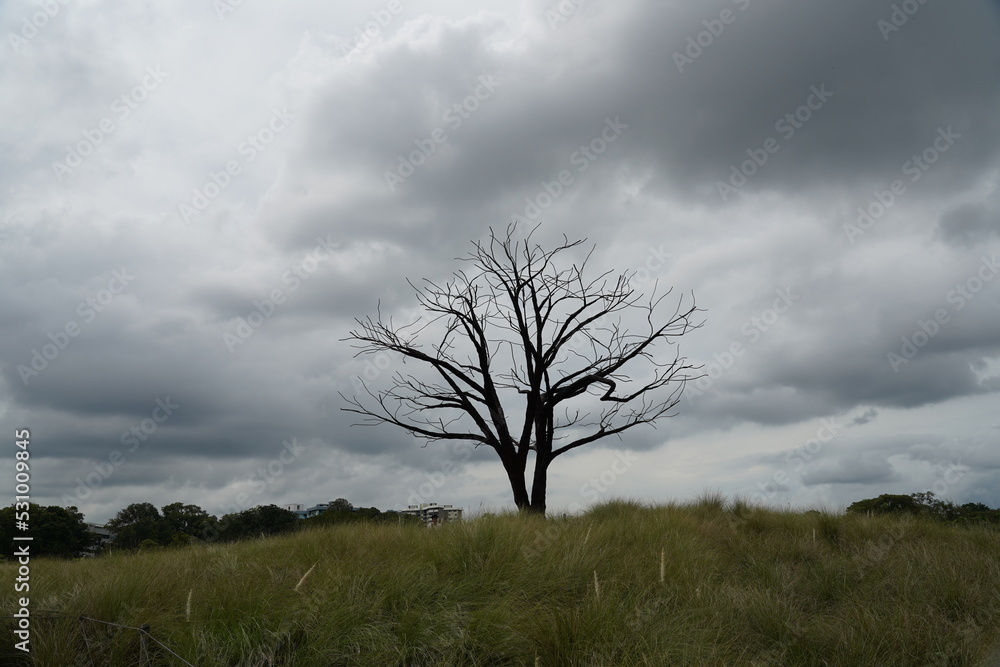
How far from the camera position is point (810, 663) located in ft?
17.8

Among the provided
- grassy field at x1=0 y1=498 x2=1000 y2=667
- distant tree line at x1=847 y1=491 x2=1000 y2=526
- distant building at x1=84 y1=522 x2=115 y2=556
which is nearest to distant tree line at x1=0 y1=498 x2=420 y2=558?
distant building at x1=84 y1=522 x2=115 y2=556

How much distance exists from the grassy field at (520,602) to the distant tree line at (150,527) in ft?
6.69

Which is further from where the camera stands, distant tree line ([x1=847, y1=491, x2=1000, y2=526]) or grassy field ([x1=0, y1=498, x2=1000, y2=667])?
distant tree line ([x1=847, y1=491, x2=1000, y2=526])

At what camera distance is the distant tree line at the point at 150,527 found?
11.0 metres

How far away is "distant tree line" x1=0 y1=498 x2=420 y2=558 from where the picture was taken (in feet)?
36.0

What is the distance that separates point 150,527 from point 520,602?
33.3 ft

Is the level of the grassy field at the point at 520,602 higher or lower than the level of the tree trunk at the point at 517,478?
lower

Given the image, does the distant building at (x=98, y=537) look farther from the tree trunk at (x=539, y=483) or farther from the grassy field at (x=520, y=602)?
the tree trunk at (x=539, y=483)

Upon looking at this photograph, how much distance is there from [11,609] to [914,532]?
12656 mm

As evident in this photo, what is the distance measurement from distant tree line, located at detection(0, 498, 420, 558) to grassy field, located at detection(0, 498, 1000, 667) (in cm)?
204

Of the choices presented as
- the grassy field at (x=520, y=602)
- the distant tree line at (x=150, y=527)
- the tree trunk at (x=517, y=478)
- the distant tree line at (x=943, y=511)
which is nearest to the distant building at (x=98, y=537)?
the distant tree line at (x=150, y=527)

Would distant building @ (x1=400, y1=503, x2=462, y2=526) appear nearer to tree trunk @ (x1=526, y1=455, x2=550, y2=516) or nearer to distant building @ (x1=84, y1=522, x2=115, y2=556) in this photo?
tree trunk @ (x1=526, y1=455, x2=550, y2=516)

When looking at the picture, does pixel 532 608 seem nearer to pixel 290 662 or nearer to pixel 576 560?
pixel 576 560

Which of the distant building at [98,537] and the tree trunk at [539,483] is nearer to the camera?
the distant building at [98,537]
